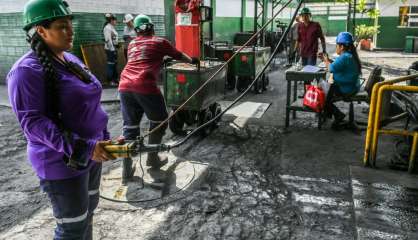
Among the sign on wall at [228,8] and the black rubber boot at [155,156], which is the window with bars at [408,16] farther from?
the black rubber boot at [155,156]

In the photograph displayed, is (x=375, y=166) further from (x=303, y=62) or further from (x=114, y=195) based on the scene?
(x=303, y=62)

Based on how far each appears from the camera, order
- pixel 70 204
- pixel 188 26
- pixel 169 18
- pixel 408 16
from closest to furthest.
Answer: pixel 70 204, pixel 188 26, pixel 169 18, pixel 408 16

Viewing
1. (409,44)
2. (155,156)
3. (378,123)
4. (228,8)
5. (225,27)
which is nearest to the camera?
(378,123)

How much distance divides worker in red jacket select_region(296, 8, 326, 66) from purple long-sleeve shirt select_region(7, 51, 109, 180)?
7517mm

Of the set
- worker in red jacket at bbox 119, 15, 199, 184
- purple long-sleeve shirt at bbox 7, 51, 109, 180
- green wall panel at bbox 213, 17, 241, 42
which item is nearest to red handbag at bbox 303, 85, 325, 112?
worker in red jacket at bbox 119, 15, 199, 184

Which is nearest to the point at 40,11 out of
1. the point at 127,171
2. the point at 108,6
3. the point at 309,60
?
the point at 127,171

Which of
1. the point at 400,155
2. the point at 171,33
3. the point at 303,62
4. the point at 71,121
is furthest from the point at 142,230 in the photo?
the point at 171,33

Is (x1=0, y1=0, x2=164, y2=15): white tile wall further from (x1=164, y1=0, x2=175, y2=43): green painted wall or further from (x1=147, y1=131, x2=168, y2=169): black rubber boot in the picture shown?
(x1=147, y1=131, x2=168, y2=169): black rubber boot

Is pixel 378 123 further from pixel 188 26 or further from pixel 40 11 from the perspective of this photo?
pixel 188 26

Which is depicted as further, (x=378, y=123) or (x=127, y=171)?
(x=378, y=123)

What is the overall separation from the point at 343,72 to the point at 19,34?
8.35 meters

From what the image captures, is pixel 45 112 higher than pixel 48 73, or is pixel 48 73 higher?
pixel 48 73

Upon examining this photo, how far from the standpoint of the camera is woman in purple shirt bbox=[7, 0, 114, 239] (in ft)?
6.70

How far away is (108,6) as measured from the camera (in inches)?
437
